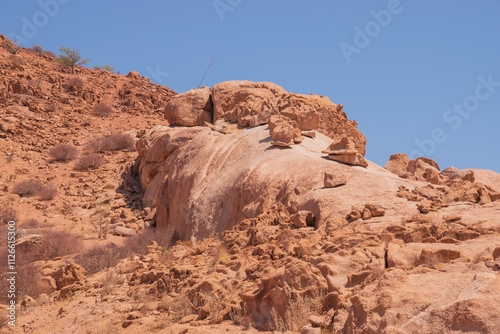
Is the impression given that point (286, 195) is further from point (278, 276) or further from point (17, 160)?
point (17, 160)

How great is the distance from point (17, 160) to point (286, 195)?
624 inches

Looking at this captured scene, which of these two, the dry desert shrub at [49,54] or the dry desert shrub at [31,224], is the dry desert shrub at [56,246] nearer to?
the dry desert shrub at [31,224]

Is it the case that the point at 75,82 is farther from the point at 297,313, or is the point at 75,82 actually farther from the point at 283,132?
the point at 297,313

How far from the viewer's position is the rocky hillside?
13.3 ft

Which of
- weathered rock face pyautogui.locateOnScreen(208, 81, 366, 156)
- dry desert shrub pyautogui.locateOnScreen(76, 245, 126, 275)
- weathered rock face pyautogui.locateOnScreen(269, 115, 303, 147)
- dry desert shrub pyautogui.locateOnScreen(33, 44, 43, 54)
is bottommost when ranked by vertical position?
dry desert shrub pyautogui.locateOnScreen(76, 245, 126, 275)

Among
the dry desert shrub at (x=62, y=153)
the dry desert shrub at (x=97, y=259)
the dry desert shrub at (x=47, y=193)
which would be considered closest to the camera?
the dry desert shrub at (x=97, y=259)

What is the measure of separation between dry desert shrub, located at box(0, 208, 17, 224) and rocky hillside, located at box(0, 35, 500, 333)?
8cm

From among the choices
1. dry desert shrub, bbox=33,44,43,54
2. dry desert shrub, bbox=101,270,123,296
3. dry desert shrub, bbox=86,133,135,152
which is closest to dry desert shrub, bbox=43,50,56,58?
dry desert shrub, bbox=33,44,43,54

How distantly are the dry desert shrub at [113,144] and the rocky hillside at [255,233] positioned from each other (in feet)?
9.28

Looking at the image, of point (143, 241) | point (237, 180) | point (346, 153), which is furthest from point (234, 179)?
point (143, 241)

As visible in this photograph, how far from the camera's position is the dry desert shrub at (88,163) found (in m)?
21.4

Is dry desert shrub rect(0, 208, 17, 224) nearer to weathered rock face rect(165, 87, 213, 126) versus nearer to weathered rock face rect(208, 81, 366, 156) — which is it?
weathered rock face rect(165, 87, 213, 126)

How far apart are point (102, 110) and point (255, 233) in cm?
2220

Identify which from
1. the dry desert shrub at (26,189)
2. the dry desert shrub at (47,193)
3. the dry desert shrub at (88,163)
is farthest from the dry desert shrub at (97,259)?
the dry desert shrub at (88,163)
